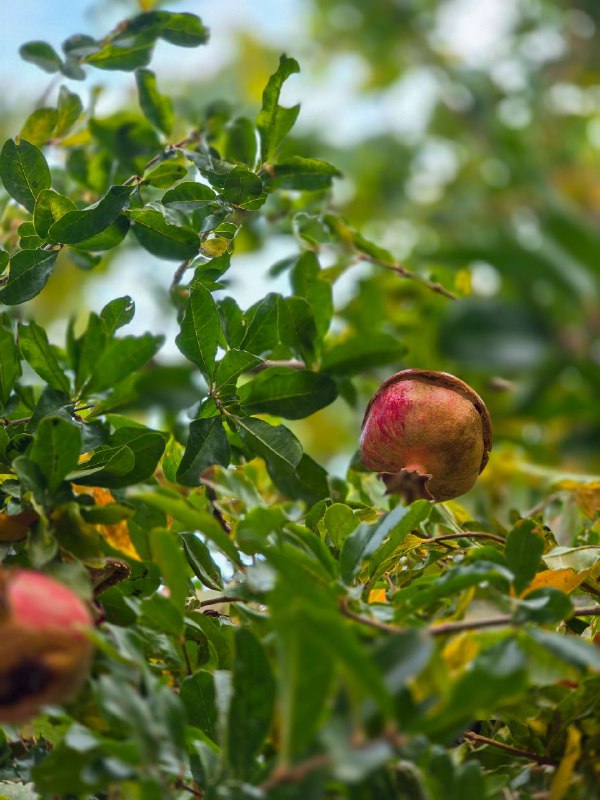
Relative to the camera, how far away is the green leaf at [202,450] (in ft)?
2.07

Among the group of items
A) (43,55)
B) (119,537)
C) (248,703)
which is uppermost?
(43,55)

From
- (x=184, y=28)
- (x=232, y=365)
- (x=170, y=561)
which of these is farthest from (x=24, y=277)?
(x=184, y=28)

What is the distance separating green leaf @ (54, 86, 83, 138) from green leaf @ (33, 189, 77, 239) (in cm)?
27

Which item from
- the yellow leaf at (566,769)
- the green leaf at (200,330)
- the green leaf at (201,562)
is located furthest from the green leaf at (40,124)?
the yellow leaf at (566,769)

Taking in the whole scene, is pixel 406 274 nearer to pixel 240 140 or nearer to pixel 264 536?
pixel 240 140

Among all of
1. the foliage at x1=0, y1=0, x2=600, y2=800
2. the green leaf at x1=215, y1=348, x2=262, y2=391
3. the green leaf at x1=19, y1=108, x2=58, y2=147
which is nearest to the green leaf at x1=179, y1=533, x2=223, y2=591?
the foliage at x1=0, y1=0, x2=600, y2=800

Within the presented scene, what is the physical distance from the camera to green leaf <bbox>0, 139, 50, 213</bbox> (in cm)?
68

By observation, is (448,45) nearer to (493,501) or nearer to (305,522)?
(493,501)

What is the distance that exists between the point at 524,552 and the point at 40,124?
0.61 meters

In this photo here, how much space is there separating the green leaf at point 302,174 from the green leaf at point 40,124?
0.24m

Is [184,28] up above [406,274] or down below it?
above

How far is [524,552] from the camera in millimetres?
519

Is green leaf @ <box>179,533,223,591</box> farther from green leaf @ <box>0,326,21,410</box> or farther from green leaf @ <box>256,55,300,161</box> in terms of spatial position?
green leaf @ <box>256,55,300,161</box>

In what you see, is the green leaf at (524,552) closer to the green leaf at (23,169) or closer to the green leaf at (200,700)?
the green leaf at (200,700)
